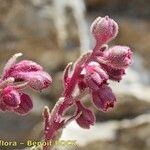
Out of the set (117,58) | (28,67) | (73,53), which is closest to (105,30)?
(117,58)

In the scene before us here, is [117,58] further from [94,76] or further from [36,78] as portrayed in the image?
[36,78]

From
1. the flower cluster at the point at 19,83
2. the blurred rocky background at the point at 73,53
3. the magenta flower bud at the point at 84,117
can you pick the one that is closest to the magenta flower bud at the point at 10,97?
the flower cluster at the point at 19,83

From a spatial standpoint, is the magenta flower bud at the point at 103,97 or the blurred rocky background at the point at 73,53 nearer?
the magenta flower bud at the point at 103,97

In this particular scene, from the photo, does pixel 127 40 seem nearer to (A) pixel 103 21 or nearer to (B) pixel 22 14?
(B) pixel 22 14

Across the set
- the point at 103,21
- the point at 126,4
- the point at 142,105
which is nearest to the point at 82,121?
the point at 103,21

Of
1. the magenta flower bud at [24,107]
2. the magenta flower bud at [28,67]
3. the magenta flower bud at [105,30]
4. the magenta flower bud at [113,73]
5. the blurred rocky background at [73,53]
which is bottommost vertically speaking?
the magenta flower bud at [24,107]

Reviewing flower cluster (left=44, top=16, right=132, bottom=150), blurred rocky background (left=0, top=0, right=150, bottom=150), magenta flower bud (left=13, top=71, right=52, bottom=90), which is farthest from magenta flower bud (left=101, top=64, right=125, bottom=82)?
blurred rocky background (left=0, top=0, right=150, bottom=150)

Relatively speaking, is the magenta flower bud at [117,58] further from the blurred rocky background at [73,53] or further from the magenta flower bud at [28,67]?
the blurred rocky background at [73,53]
